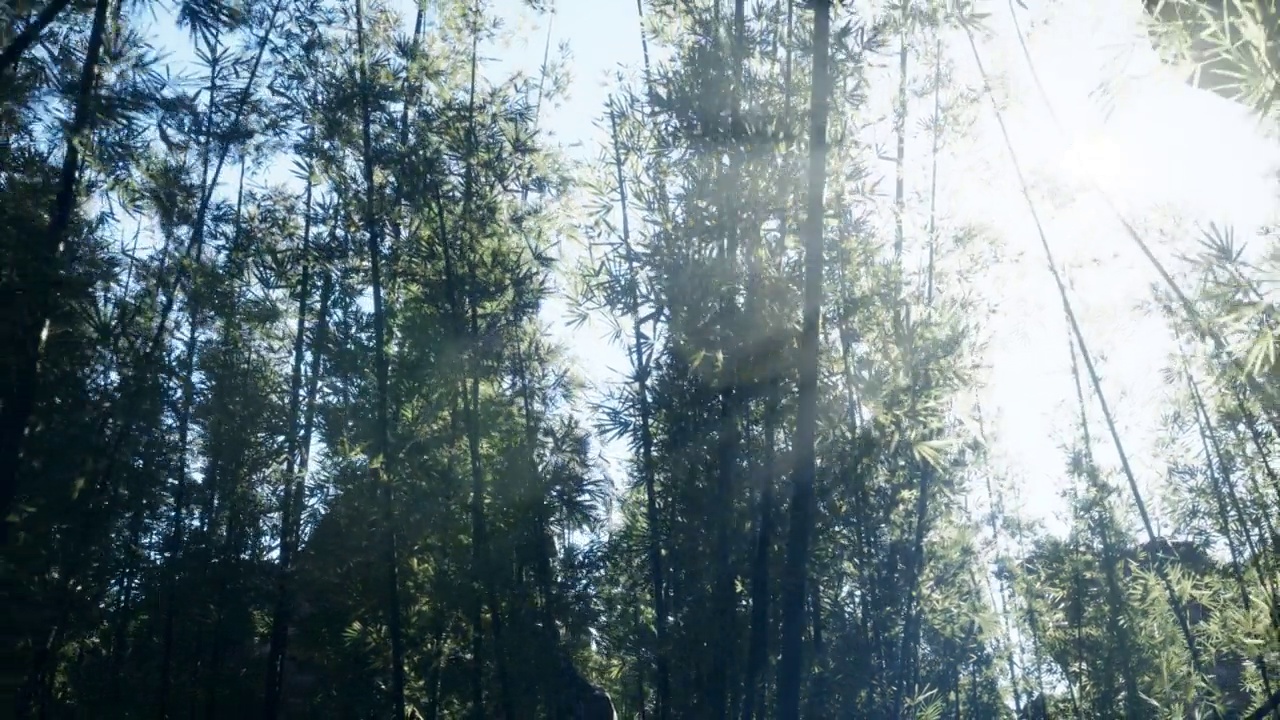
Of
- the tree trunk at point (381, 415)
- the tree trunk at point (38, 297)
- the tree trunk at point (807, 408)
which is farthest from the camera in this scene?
the tree trunk at point (381, 415)

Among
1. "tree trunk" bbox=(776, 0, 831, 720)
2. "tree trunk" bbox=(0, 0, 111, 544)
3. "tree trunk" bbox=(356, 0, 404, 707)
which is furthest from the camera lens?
"tree trunk" bbox=(356, 0, 404, 707)

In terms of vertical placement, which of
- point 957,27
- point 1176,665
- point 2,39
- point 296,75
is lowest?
point 1176,665

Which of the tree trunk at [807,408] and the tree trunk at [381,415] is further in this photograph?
the tree trunk at [381,415]

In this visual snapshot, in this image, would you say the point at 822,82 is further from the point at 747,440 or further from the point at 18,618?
the point at 18,618

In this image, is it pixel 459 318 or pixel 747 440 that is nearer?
pixel 747 440

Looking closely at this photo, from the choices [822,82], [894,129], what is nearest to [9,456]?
[822,82]

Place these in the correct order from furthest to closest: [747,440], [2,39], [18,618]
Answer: [747,440]
[18,618]
[2,39]

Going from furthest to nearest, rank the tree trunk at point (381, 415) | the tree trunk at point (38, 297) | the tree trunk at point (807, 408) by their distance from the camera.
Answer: the tree trunk at point (381, 415)
the tree trunk at point (38, 297)
the tree trunk at point (807, 408)

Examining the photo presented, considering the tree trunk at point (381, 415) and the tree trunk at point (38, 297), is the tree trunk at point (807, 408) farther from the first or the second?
the tree trunk at point (38, 297)

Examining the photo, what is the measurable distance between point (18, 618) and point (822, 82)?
5838 mm

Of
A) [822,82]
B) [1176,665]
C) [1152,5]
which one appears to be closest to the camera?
[1152,5]

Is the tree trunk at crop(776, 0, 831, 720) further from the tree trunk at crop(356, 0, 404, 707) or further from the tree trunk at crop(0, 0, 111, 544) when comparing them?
the tree trunk at crop(0, 0, 111, 544)

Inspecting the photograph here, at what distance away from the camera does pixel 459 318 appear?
7891 millimetres

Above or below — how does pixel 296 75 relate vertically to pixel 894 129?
above
